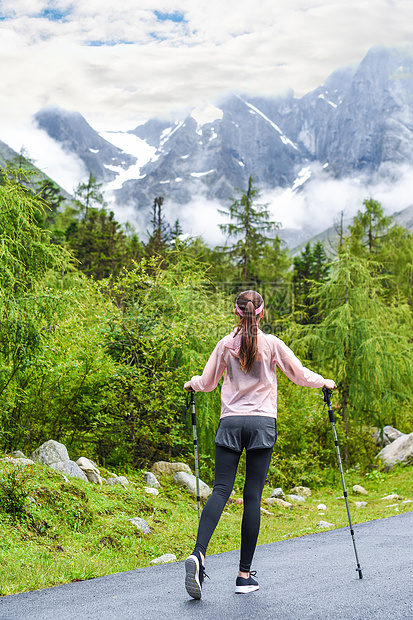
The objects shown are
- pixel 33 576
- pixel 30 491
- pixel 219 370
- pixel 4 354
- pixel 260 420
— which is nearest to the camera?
pixel 260 420

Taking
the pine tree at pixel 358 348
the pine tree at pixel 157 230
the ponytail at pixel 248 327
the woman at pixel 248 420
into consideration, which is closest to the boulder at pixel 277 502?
the pine tree at pixel 358 348

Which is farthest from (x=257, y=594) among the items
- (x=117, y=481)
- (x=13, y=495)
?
(x=117, y=481)

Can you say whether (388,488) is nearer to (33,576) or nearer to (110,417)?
(110,417)

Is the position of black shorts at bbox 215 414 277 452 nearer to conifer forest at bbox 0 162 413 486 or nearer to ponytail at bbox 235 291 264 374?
ponytail at bbox 235 291 264 374

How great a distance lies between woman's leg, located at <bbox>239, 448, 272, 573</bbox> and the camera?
13.8 ft

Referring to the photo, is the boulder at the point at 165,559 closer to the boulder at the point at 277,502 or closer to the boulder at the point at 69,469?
the boulder at the point at 69,469

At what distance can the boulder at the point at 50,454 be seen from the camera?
9438 millimetres

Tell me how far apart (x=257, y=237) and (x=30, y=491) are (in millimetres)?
30481

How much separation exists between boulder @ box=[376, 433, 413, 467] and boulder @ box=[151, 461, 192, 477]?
7.63 meters

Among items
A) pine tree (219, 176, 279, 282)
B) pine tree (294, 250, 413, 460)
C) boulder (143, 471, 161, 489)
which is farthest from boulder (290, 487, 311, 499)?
pine tree (219, 176, 279, 282)

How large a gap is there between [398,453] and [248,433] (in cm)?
1447

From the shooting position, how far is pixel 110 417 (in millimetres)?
11969

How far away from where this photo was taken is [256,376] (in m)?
4.36

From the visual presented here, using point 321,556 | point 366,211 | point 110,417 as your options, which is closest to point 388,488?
point 110,417
